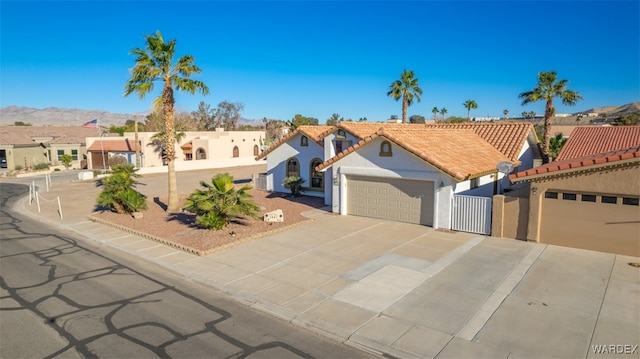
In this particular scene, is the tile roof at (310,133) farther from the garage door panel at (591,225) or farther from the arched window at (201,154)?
the arched window at (201,154)

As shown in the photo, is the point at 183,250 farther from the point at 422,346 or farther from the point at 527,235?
the point at 527,235

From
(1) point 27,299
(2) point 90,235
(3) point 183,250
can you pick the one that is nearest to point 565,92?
(3) point 183,250

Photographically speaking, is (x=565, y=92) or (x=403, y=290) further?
(x=565, y=92)

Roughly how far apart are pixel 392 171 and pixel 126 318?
1226 cm

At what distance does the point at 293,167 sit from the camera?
27.1m

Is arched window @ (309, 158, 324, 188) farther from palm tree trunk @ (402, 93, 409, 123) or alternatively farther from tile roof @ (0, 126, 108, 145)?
tile roof @ (0, 126, 108, 145)

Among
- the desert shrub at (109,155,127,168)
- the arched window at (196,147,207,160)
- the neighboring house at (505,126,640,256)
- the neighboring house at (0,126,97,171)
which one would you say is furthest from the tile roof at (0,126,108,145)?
the neighboring house at (505,126,640,256)

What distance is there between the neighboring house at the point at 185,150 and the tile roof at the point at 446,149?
33.0 meters

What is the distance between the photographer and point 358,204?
1994 centimetres

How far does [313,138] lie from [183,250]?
12.3 metres

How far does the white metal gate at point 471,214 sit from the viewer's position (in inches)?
628

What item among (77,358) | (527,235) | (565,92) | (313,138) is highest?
(565,92)

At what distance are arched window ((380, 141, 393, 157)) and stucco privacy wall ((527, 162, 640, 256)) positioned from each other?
6.01 m

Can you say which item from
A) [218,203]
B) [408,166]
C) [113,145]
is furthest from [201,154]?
[408,166]
